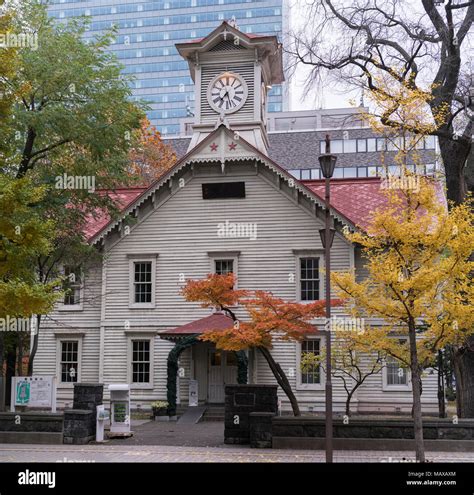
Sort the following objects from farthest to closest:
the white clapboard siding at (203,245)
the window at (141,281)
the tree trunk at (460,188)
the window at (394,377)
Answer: the window at (141,281) < the white clapboard siding at (203,245) < the window at (394,377) < the tree trunk at (460,188)

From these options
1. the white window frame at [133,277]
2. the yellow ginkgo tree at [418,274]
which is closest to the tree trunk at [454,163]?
the yellow ginkgo tree at [418,274]

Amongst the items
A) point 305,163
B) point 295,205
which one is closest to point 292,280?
point 295,205

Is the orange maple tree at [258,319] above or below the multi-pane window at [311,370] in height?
above

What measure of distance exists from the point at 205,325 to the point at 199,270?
2.75 metres

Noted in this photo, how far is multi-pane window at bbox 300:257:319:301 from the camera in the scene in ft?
94.5

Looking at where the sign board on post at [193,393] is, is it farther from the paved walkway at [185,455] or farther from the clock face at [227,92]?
the clock face at [227,92]

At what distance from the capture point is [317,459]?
56.3ft

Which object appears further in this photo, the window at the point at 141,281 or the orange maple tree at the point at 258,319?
the window at the point at 141,281

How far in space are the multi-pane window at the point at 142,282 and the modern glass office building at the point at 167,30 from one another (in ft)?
441

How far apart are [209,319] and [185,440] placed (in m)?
7.76

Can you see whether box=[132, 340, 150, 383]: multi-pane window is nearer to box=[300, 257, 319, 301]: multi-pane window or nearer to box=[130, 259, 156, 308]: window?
box=[130, 259, 156, 308]: window

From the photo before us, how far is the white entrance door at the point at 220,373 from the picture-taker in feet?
95.2

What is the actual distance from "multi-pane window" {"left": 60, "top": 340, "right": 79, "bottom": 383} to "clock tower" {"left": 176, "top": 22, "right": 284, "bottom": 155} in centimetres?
1086
